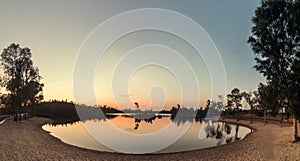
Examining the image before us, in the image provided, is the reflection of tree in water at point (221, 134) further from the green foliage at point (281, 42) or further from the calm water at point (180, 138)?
the green foliage at point (281, 42)

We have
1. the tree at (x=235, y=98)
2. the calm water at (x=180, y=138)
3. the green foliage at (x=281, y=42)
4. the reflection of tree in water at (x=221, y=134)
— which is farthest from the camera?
the tree at (x=235, y=98)

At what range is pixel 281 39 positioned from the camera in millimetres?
25641

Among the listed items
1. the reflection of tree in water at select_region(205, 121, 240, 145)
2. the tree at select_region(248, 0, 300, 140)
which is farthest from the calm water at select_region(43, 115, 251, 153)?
the tree at select_region(248, 0, 300, 140)

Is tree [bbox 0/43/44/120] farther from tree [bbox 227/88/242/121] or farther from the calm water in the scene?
tree [bbox 227/88/242/121]

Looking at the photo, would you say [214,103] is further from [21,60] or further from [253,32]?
[253,32]

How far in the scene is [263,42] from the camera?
86.7 ft

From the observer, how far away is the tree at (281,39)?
25.1 meters

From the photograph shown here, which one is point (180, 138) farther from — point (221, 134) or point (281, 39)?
point (281, 39)

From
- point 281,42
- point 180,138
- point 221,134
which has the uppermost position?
point 281,42

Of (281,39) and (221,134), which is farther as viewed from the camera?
(221,134)

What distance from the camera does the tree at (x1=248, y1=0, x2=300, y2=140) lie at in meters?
25.1

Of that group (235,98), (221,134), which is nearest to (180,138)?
(221,134)

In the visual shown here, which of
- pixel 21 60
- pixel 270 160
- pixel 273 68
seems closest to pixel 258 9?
pixel 273 68

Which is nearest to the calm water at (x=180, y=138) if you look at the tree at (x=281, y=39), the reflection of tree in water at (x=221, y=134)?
the reflection of tree in water at (x=221, y=134)
